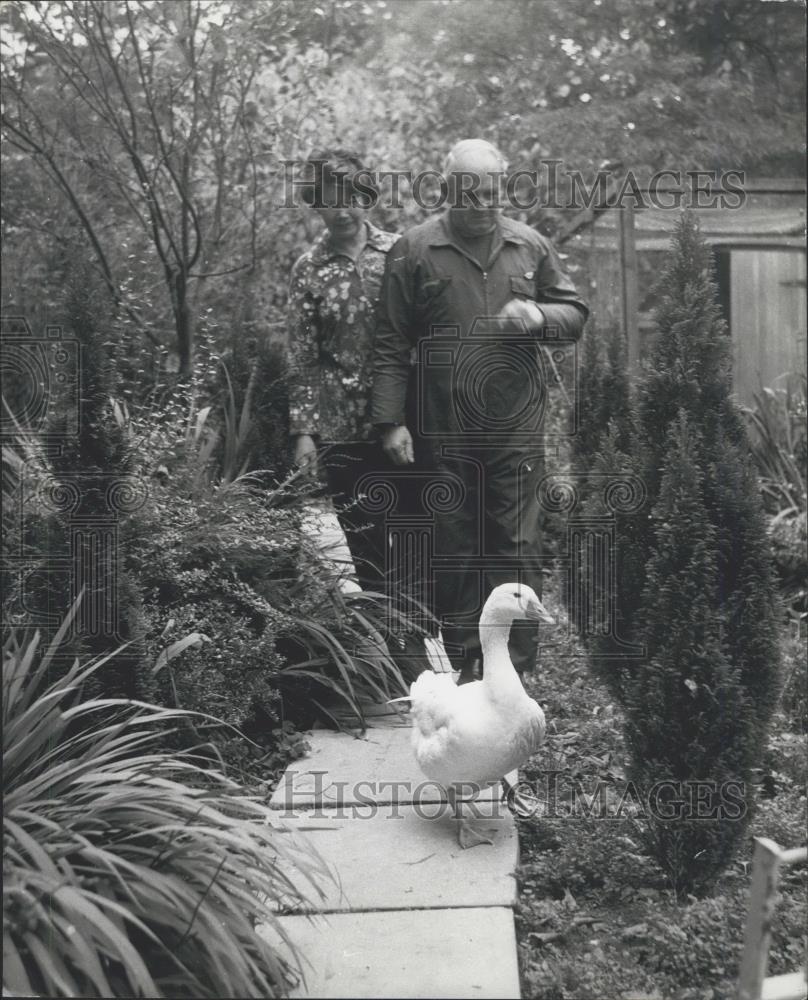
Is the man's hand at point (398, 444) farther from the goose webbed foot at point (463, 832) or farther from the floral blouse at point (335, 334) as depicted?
the goose webbed foot at point (463, 832)

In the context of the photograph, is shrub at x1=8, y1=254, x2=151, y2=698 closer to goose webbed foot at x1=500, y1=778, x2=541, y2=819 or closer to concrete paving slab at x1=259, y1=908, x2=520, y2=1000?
concrete paving slab at x1=259, y1=908, x2=520, y2=1000

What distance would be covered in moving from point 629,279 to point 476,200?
3819 mm

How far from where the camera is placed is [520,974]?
312 cm

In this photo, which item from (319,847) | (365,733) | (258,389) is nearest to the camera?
(319,847)

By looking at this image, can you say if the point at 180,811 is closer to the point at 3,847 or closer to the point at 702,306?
the point at 3,847

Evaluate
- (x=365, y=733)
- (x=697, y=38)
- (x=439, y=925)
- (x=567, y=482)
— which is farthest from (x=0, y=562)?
(x=697, y=38)

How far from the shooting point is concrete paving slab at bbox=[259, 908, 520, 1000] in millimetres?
2846

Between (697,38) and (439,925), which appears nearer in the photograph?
(439,925)

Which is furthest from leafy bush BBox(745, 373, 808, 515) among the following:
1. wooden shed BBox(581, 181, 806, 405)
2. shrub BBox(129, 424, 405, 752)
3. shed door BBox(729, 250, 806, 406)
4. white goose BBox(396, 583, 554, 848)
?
white goose BBox(396, 583, 554, 848)

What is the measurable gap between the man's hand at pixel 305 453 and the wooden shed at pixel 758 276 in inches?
172

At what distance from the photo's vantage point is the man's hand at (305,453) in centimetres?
529

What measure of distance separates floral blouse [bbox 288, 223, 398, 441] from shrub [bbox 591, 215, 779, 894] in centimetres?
199

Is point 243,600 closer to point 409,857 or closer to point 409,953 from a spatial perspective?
point 409,857

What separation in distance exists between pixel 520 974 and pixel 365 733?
1.79m
